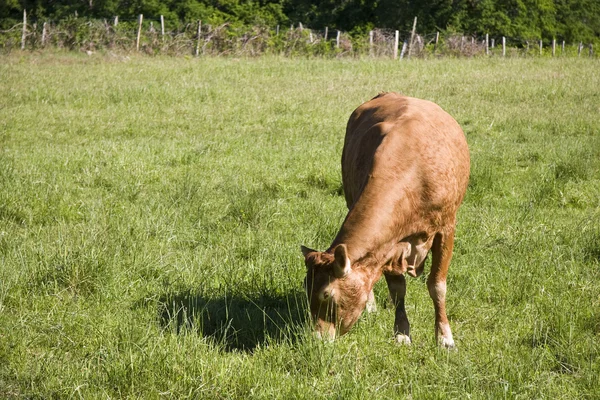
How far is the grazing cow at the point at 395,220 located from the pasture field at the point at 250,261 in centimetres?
24

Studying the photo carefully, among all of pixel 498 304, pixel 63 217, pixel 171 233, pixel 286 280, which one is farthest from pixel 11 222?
pixel 498 304

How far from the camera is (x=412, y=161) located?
4359mm

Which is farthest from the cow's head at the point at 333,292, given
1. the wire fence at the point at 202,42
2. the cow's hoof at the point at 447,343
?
the wire fence at the point at 202,42

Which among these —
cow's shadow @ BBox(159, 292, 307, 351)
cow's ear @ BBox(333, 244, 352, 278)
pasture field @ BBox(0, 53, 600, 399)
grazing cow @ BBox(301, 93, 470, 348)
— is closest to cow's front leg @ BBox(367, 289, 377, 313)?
grazing cow @ BBox(301, 93, 470, 348)

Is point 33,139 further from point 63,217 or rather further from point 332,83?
point 332,83

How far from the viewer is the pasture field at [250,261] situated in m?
3.63

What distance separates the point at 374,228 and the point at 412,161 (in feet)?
2.10

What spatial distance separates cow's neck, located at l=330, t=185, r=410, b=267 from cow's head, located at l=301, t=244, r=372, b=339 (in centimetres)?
12

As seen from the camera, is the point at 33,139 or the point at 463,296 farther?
the point at 33,139

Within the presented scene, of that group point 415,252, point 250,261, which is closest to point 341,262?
point 415,252

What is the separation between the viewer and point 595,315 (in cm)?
445

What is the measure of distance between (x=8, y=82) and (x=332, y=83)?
27.1ft

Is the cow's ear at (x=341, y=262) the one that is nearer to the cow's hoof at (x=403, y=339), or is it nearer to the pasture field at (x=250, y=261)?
the pasture field at (x=250, y=261)

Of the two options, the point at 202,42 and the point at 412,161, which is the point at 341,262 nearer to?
the point at 412,161
